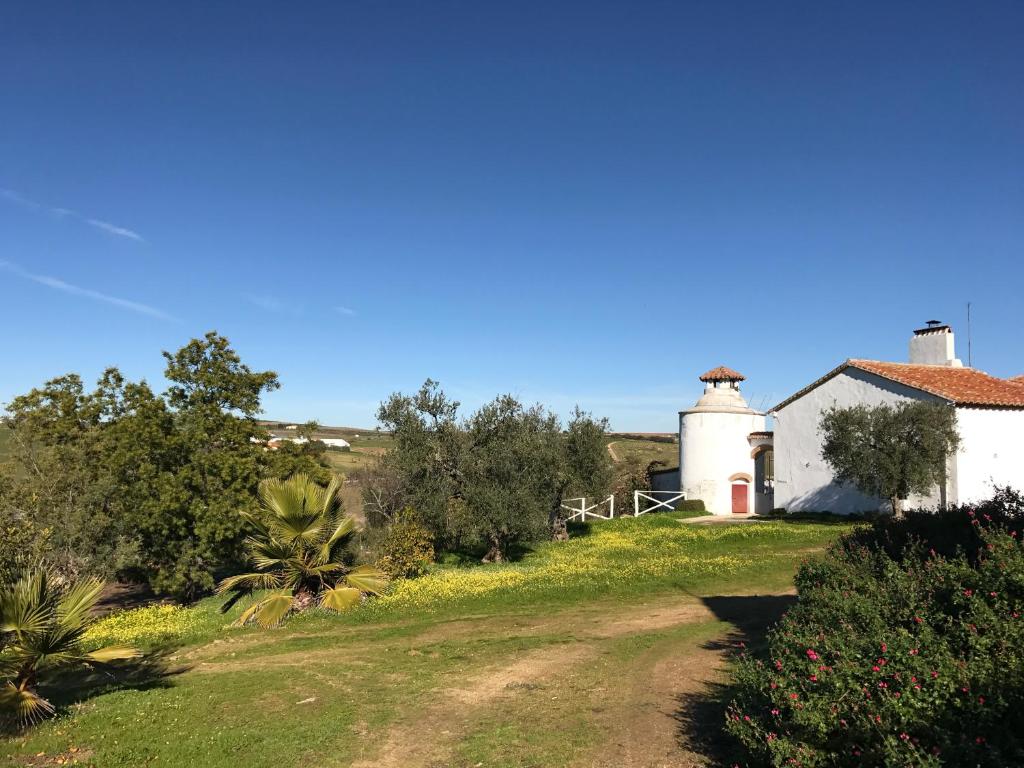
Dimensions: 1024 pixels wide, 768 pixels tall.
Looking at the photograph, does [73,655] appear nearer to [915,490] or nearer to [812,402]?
[915,490]

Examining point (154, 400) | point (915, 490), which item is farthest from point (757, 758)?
point (915, 490)

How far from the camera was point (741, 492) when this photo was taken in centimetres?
3566

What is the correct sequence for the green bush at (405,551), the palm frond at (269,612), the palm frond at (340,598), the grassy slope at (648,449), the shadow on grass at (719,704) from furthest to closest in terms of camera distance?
the grassy slope at (648,449)
the green bush at (405,551)
the palm frond at (340,598)
the palm frond at (269,612)
the shadow on grass at (719,704)

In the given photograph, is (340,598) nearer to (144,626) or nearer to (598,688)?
(144,626)

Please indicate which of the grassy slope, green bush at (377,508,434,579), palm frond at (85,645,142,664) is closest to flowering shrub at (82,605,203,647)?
palm frond at (85,645,142,664)

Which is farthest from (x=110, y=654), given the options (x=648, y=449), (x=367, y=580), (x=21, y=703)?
(x=648, y=449)

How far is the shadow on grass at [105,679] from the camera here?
33.7 feet

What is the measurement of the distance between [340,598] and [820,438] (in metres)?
23.6

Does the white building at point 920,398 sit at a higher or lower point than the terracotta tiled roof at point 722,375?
lower

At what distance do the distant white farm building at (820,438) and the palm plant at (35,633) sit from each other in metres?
26.4

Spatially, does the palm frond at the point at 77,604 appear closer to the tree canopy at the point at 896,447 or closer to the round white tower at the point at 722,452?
the tree canopy at the point at 896,447

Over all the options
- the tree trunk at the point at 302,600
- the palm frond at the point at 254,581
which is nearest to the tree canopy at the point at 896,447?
the tree trunk at the point at 302,600

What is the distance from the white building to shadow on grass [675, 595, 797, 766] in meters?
13.7

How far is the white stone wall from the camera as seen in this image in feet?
116
